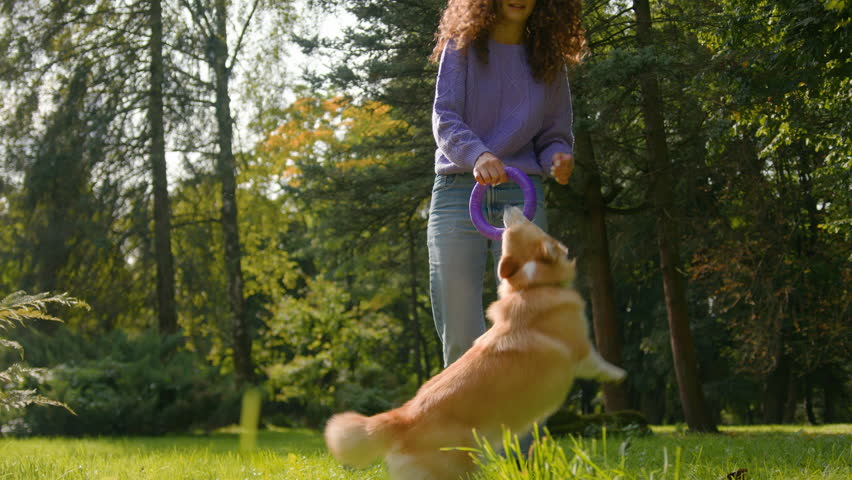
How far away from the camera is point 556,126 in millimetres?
3494

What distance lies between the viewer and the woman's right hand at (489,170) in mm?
2924

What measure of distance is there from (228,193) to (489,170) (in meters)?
11.5

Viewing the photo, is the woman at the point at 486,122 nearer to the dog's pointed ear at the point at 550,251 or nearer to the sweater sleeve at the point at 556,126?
the sweater sleeve at the point at 556,126

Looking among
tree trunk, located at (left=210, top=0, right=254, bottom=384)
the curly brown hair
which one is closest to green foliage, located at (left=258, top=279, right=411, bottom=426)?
tree trunk, located at (left=210, top=0, right=254, bottom=384)

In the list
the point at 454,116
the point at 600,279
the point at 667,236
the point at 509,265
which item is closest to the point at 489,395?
the point at 509,265

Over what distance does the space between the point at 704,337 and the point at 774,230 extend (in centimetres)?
720

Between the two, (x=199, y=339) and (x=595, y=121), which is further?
(x=199, y=339)

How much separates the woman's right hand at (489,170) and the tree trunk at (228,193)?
11.2 m

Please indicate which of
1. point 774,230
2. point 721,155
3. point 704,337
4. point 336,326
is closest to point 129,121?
point 336,326

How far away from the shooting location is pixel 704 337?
18.1 metres

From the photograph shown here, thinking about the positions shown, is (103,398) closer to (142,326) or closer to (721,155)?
(142,326)

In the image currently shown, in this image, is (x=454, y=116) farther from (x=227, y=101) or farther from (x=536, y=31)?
(x=227, y=101)

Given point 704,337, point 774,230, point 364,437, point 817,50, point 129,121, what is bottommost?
point 704,337

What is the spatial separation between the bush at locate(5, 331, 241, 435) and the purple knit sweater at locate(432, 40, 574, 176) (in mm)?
8152
